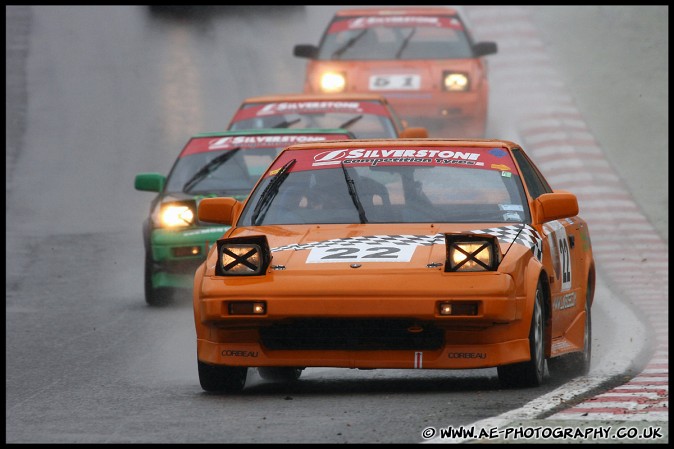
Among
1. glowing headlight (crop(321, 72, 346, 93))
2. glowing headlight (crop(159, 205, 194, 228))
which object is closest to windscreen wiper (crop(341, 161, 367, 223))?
glowing headlight (crop(159, 205, 194, 228))

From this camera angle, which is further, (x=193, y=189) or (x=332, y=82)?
(x=332, y=82)

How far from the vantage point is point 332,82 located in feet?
62.2

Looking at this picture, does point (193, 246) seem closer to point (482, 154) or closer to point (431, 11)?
point (482, 154)

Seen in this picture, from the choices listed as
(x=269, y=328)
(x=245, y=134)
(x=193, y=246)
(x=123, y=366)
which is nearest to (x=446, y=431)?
(x=269, y=328)

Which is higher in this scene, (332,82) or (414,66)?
(414,66)

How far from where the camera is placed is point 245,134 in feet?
44.6

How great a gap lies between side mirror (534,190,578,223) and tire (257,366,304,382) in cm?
152

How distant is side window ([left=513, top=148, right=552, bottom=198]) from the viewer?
8820 mm

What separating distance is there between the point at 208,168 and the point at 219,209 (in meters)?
4.61

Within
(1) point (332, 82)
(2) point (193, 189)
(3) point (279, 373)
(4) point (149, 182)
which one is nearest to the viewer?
(3) point (279, 373)

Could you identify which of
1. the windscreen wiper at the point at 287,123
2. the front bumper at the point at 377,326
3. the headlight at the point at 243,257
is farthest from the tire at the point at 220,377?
the windscreen wiper at the point at 287,123

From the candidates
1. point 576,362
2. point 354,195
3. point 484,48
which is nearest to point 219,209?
point 354,195

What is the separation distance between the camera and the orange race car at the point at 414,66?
18.5 meters

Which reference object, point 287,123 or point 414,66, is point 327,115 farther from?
point 414,66
